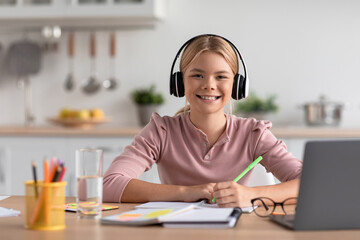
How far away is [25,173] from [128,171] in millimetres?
2047

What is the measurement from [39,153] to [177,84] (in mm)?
1953

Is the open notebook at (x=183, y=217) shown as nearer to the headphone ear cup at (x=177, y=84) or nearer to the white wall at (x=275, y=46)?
the headphone ear cup at (x=177, y=84)

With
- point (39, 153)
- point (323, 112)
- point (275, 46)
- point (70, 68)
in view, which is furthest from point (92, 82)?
point (323, 112)

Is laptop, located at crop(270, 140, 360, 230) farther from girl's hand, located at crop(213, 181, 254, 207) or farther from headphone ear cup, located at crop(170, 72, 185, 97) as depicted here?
headphone ear cup, located at crop(170, 72, 185, 97)

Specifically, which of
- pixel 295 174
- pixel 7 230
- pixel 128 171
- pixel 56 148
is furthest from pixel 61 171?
pixel 56 148

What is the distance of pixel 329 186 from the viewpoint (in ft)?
3.98

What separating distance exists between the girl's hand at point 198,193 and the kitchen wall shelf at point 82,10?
7.76 ft

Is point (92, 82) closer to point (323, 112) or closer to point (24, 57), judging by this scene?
point (24, 57)

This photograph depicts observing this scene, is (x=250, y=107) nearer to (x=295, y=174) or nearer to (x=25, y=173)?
(x=25, y=173)

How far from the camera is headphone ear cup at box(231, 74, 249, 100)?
1.88 metres

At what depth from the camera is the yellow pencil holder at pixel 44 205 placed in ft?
4.06

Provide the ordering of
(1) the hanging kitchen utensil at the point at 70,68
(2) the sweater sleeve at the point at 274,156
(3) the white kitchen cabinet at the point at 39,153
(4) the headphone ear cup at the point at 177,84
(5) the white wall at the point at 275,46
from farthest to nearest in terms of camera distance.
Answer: (1) the hanging kitchen utensil at the point at 70,68
(5) the white wall at the point at 275,46
(3) the white kitchen cabinet at the point at 39,153
(4) the headphone ear cup at the point at 177,84
(2) the sweater sleeve at the point at 274,156

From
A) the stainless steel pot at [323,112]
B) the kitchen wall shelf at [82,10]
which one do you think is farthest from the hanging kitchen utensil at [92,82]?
the stainless steel pot at [323,112]

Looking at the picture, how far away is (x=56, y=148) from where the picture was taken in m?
3.65
